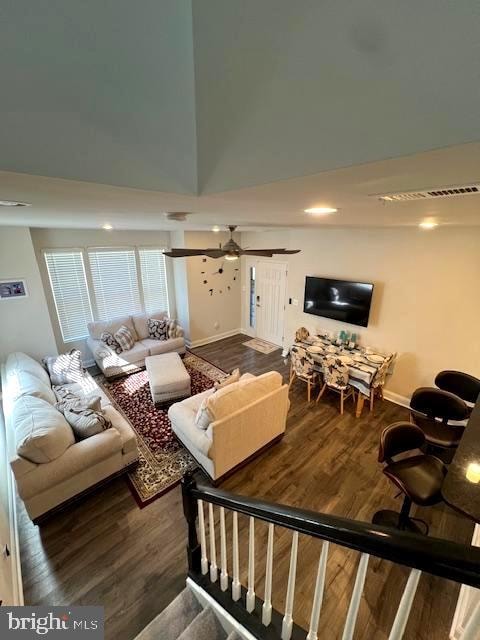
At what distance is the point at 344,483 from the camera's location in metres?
2.87

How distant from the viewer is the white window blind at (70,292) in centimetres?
475

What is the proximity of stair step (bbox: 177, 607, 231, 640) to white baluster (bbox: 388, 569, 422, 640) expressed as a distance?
49.8 inches

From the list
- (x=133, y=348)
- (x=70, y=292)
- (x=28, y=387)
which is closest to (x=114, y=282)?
(x=70, y=292)

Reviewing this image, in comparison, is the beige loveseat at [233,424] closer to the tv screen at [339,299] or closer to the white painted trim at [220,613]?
the white painted trim at [220,613]

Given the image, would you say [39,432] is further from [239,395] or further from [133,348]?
[133,348]

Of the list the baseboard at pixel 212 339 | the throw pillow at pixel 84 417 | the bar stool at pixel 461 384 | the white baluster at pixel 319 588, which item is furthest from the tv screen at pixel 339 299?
the white baluster at pixel 319 588

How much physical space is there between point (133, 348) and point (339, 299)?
391cm

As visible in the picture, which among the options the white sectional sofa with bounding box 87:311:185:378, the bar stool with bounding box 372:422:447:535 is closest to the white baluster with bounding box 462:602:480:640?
the bar stool with bounding box 372:422:447:535

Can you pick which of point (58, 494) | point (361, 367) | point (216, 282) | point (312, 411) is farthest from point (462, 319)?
point (58, 494)

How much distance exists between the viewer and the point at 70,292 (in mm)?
4969

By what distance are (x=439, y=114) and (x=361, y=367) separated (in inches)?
146

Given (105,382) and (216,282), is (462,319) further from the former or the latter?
(105,382)

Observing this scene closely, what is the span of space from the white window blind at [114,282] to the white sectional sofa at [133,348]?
11.5 inches

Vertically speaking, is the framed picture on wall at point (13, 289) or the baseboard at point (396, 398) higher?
the framed picture on wall at point (13, 289)
